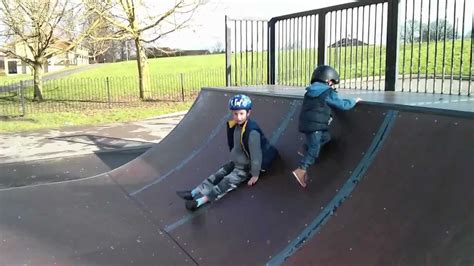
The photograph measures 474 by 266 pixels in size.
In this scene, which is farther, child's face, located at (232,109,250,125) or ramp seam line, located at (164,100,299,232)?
ramp seam line, located at (164,100,299,232)

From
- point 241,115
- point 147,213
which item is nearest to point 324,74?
point 241,115

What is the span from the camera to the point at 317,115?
4617mm

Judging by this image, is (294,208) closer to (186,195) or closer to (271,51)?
(186,195)

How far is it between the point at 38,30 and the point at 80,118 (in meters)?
5.27

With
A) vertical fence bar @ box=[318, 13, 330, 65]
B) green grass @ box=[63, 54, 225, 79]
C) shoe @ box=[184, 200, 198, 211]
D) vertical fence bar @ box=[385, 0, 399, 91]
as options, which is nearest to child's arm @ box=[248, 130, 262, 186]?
shoe @ box=[184, 200, 198, 211]

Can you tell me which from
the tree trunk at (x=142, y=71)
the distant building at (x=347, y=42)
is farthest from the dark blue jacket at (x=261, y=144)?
the tree trunk at (x=142, y=71)

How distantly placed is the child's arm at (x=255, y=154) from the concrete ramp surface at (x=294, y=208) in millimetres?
143

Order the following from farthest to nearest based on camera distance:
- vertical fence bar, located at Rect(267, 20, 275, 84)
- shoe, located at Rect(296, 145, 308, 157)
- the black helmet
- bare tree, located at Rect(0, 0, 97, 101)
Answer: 1. bare tree, located at Rect(0, 0, 97, 101)
2. vertical fence bar, located at Rect(267, 20, 275, 84)
3. shoe, located at Rect(296, 145, 308, 157)
4. the black helmet

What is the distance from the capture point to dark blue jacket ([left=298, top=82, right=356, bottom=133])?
4.61 metres

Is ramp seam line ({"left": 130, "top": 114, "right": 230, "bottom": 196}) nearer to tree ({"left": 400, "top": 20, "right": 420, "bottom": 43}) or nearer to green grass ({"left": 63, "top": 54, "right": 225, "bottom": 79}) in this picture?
tree ({"left": 400, "top": 20, "right": 420, "bottom": 43})

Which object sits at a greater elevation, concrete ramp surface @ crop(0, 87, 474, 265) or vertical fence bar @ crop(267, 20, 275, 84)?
vertical fence bar @ crop(267, 20, 275, 84)

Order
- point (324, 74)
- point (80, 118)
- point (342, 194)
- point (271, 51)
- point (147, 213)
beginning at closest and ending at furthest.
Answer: point (342, 194) < point (324, 74) < point (147, 213) < point (271, 51) < point (80, 118)

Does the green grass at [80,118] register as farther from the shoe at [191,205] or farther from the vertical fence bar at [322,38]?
the shoe at [191,205]

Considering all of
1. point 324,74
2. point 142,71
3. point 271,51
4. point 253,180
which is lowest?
point 253,180
